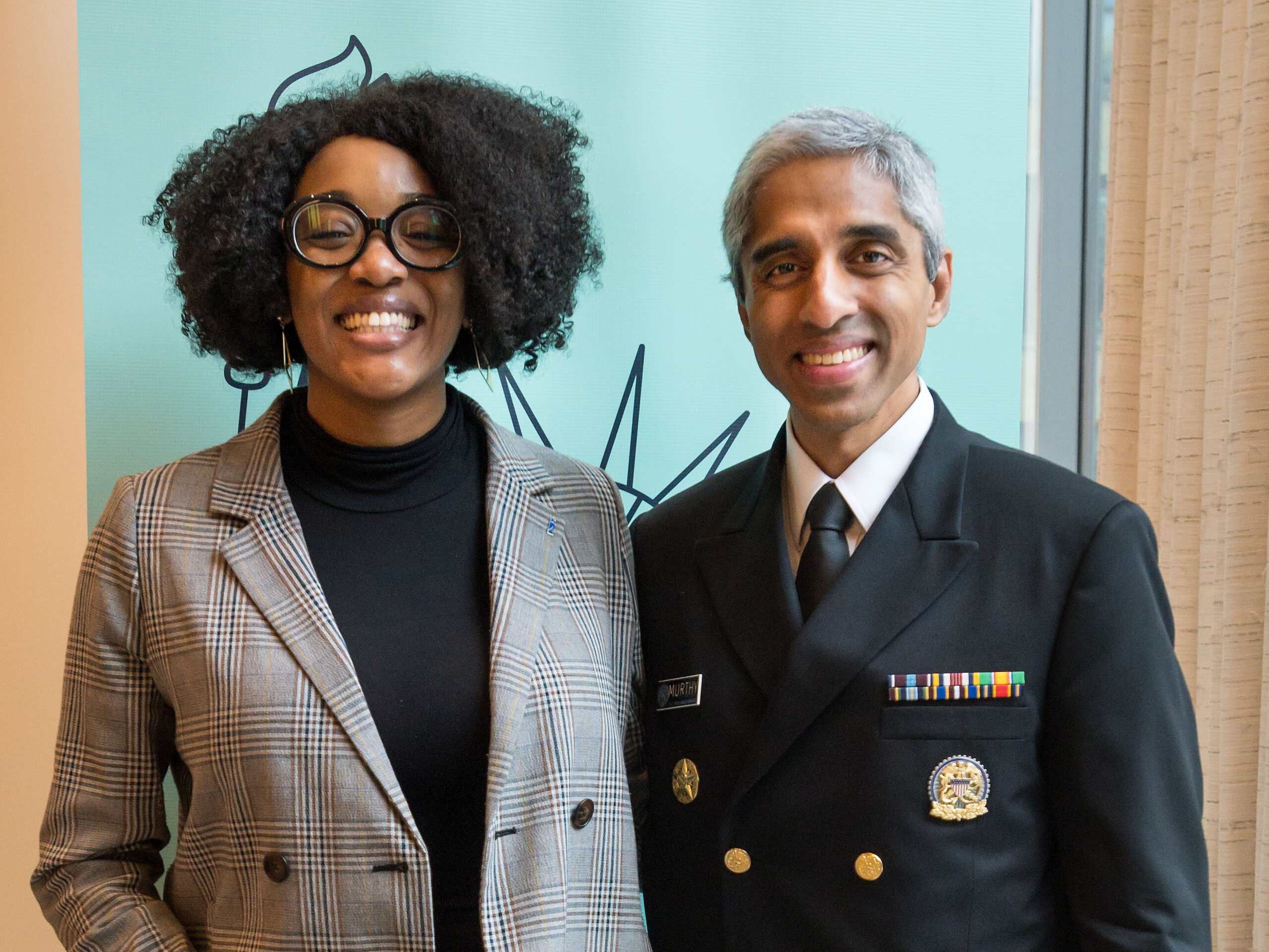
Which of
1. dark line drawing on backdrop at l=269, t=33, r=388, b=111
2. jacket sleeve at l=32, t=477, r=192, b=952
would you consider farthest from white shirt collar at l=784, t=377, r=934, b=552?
dark line drawing on backdrop at l=269, t=33, r=388, b=111

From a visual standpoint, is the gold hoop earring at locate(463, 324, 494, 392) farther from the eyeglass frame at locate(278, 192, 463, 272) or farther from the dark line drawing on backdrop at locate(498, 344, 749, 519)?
the dark line drawing on backdrop at locate(498, 344, 749, 519)

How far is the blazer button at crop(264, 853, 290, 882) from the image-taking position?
1.34 m

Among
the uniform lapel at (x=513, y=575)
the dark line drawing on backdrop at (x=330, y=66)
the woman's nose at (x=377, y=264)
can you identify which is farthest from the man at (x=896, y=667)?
the dark line drawing on backdrop at (x=330, y=66)

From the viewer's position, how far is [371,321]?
1.45m

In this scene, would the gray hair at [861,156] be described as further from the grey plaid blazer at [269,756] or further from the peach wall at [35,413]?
the peach wall at [35,413]

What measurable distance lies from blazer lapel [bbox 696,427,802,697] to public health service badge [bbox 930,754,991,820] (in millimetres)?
233

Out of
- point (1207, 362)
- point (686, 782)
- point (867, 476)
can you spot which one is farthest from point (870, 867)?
point (1207, 362)

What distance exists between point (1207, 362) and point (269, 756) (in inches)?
64.4

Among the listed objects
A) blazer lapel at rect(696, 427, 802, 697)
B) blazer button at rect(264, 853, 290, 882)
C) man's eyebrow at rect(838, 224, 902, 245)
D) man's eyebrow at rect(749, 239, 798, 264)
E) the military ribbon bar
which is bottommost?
blazer button at rect(264, 853, 290, 882)

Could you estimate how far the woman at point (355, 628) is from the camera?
4.44 feet

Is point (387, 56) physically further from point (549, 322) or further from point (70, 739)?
point (70, 739)

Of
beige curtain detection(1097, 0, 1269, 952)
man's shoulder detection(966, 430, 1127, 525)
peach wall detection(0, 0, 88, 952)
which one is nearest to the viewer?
man's shoulder detection(966, 430, 1127, 525)

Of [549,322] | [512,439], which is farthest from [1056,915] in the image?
[549,322]

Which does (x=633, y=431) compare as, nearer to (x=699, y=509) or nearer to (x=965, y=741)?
(x=699, y=509)
